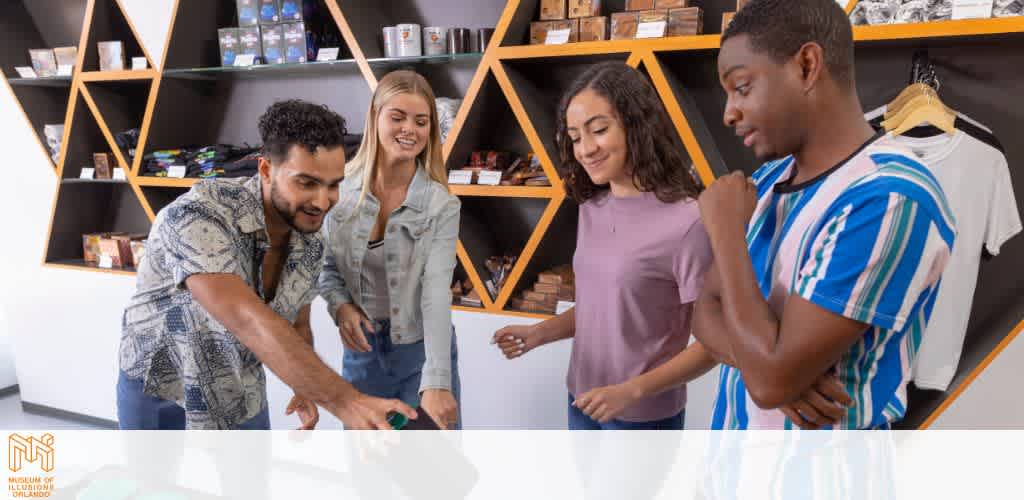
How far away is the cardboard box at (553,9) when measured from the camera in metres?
2.41

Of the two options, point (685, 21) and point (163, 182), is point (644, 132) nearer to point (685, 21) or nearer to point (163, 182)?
point (685, 21)

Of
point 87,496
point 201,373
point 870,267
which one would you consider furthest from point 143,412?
point 870,267

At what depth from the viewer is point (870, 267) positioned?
2.45 ft

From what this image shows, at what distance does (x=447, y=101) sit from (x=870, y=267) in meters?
2.13

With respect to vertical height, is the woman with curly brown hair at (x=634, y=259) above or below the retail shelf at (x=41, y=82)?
below

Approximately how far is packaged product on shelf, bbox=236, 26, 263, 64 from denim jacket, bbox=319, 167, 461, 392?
1527 millimetres

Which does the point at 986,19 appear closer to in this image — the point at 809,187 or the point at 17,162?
the point at 809,187

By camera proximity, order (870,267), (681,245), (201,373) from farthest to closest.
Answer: (201,373)
(681,245)
(870,267)

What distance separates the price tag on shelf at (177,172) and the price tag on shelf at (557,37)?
76.2 inches

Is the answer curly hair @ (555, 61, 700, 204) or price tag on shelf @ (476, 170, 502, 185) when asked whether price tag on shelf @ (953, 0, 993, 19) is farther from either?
price tag on shelf @ (476, 170, 502, 185)

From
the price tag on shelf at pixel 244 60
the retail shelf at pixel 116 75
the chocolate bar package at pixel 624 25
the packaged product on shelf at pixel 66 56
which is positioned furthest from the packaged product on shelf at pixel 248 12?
the chocolate bar package at pixel 624 25

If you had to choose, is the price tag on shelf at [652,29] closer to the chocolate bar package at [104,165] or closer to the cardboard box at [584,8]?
the cardboard box at [584,8]

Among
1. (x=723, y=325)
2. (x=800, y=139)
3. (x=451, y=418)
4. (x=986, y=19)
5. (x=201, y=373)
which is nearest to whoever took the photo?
(x=800, y=139)

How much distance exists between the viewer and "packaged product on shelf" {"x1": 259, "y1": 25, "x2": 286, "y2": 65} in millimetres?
2877
